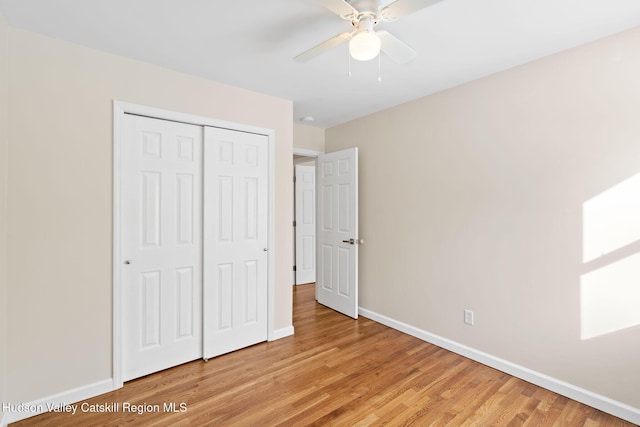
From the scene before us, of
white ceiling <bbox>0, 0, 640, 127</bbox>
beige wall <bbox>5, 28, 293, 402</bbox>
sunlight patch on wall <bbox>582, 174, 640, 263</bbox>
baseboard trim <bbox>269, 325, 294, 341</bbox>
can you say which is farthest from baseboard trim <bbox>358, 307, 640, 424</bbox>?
beige wall <bbox>5, 28, 293, 402</bbox>

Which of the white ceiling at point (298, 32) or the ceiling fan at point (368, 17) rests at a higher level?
the white ceiling at point (298, 32)

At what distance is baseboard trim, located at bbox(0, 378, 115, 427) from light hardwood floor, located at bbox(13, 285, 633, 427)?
0.16 feet

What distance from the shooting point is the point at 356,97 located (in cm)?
299

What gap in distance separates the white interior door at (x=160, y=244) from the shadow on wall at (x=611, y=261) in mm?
2922

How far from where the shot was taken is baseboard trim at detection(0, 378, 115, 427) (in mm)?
1822

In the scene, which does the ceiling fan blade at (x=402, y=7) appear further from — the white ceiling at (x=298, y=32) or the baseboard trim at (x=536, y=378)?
the baseboard trim at (x=536, y=378)

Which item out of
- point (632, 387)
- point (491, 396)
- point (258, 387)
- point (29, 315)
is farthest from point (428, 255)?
point (29, 315)

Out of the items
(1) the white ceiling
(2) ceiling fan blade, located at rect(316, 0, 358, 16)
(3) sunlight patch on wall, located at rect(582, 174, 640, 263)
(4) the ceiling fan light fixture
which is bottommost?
(3) sunlight patch on wall, located at rect(582, 174, 640, 263)

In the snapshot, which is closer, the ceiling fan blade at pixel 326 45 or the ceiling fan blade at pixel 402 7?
the ceiling fan blade at pixel 402 7

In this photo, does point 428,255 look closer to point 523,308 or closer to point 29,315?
point 523,308

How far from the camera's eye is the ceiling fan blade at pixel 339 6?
1.35 metres

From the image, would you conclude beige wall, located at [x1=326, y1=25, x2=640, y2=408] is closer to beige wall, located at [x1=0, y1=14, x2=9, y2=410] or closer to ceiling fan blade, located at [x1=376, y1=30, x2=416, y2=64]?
ceiling fan blade, located at [x1=376, y1=30, x2=416, y2=64]

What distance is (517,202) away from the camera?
2346 millimetres

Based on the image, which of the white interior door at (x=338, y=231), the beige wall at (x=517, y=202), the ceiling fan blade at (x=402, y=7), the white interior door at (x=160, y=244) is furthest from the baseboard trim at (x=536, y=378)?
the ceiling fan blade at (x=402, y=7)
